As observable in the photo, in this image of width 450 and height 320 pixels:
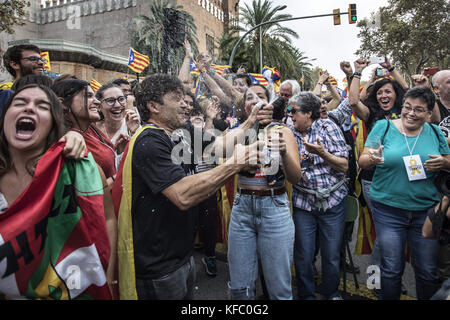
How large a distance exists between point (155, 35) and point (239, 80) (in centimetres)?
2739

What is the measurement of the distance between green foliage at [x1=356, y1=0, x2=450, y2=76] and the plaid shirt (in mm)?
18281

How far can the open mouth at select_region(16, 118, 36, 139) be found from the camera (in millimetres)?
1530

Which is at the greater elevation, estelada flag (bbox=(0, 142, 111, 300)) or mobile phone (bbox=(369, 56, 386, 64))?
mobile phone (bbox=(369, 56, 386, 64))

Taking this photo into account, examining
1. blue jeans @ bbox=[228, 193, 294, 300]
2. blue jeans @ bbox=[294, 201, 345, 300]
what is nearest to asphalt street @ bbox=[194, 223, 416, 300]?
blue jeans @ bbox=[294, 201, 345, 300]

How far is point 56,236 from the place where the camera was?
57.1 inches

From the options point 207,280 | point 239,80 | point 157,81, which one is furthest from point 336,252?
point 157,81

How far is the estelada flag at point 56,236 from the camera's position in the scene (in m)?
1.34

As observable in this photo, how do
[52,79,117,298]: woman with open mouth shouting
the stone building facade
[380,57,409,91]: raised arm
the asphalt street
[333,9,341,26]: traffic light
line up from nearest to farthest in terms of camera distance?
[52,79,117,298]: woman with open mouth shouting, the asphalt street, [380,57,409,91]: raised arm, [333,9,341,26]: traffic light, the stone building facade

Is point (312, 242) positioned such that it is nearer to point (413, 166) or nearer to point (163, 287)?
point (413, 166)

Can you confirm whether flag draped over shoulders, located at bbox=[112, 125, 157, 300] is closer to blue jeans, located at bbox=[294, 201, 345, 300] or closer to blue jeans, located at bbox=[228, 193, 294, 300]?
blue jeans, located at bbox=[228, 193, 294, 300]

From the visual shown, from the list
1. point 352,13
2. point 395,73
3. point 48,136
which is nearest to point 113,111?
point 48,136

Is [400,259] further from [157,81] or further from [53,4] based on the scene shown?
[53,4]

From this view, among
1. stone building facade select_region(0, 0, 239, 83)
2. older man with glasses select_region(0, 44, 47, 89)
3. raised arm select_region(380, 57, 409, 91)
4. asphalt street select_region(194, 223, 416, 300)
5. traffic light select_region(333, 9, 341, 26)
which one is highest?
stone building facade select_region(0, 0, 239, 83)
